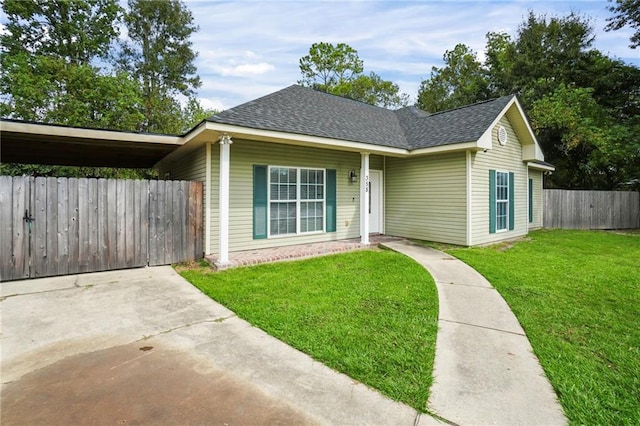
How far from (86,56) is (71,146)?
519 inches

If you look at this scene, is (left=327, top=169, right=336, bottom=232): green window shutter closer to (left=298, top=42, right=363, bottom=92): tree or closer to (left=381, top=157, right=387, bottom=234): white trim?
(left=381, top=157, right=387, bottom=234): white trim

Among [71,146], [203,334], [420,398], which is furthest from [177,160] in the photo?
[420,398]

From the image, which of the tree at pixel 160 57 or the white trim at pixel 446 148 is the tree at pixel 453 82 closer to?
the white trim at pixel 446 148

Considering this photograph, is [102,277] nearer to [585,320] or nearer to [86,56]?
[585,320]

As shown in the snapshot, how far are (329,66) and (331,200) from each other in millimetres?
20904

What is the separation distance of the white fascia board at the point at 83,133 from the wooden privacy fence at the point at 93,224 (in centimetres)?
92

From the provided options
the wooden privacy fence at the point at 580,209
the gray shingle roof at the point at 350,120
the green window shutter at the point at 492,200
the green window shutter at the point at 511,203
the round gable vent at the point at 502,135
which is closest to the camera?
the gray shingle roof at the point at 350,120

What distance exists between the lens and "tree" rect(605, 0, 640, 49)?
15070 millimetres

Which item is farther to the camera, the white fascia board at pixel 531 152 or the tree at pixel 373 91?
the tree at pixel 373 91

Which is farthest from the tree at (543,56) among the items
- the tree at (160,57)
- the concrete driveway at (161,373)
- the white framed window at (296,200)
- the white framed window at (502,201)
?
the concrete driveway at (161,373)

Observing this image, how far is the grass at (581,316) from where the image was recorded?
90.6 inches

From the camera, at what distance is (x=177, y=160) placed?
1014cm

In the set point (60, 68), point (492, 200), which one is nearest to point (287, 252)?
point (492, 200)

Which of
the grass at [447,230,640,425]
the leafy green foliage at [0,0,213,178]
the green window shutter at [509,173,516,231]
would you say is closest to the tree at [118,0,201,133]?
the leafy green foliage at [0,0,213,178]
